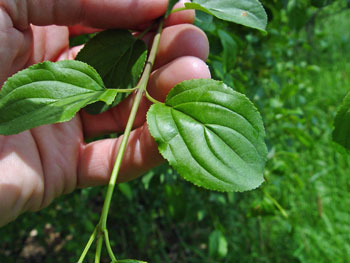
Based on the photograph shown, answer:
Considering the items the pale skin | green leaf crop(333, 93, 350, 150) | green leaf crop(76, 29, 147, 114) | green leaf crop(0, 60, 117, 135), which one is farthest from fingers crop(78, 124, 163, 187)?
green leaf crop(333, 93, 350, 150)

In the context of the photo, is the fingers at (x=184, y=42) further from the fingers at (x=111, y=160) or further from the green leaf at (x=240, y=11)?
the fingers at (x=111, y=160)

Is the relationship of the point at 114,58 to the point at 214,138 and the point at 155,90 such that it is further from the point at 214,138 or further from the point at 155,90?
the point at 214,138

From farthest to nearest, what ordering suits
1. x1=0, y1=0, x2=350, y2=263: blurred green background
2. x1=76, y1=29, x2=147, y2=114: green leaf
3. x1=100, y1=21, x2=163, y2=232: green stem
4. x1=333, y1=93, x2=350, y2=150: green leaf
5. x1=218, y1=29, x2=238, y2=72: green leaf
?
1. x1=0, y1=0, x2=350, y2=263: blurred green background
2. x1=218, y1=29, x2=238, y2=72: green leaf
3. x1=76, y1=29, x2=147, y2=114: green leaf
4. x1=333, y1=93, x2=350, y2=150: green leaf
5. x1=100, y1=21, x2=163, y2=232: green stem

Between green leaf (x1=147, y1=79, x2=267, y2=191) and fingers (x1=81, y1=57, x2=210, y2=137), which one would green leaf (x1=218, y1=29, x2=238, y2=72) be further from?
green leaf (x1=147, y1=79, x2=267, y2=191)

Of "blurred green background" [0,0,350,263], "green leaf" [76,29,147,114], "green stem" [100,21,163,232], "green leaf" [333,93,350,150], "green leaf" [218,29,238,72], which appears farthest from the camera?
"blurred green background" [0,0,350,263]

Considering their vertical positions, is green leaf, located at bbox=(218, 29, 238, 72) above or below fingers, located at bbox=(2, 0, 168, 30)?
below

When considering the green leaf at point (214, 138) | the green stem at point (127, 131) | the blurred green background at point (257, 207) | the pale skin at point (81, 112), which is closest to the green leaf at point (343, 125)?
the green leaf at point (214, 138)

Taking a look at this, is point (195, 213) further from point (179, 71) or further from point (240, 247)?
point (179, 71)
